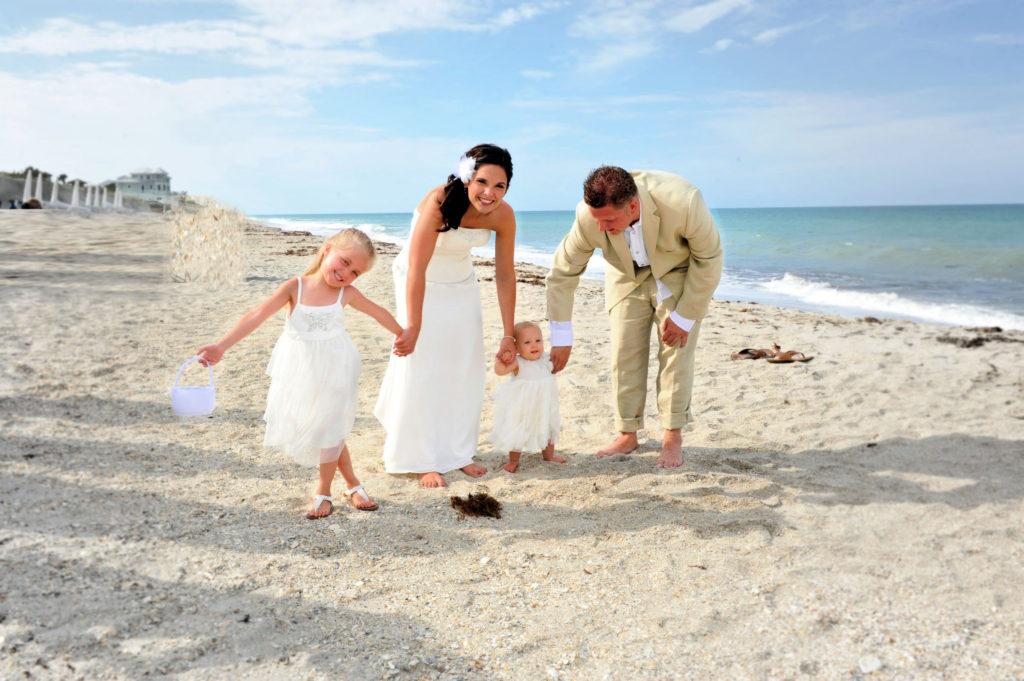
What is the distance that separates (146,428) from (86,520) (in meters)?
1.78

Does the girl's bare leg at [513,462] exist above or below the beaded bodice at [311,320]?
below

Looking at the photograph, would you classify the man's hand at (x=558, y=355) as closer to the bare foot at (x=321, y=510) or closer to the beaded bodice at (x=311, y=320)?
the beaded bodice at (x=311, y=320)

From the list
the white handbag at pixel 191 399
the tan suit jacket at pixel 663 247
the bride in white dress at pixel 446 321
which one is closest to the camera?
the white handbag at pixel 191 399

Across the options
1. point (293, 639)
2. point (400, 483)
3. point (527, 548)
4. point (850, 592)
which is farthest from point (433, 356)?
point (850, 592)

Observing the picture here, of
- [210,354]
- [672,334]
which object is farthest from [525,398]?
[210,354]

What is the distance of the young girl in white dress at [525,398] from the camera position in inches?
174

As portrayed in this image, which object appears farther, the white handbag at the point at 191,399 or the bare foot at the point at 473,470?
the bare foot at the point at 473,470

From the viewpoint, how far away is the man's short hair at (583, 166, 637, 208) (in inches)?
150

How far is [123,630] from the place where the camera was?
2.71 meters

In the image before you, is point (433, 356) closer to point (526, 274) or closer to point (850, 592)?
point (850, 592)

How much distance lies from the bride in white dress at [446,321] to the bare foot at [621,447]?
0.94 m

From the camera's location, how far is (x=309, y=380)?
3709 millimetres

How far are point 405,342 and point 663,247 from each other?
5.48ft

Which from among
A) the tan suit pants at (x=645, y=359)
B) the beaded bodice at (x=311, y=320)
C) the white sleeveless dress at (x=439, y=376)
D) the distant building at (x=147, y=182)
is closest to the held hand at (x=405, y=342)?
the white sleeveless dress at (x=439, y=376)
